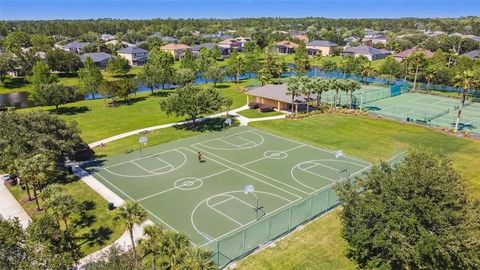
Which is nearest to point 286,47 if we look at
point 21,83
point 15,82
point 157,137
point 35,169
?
point 21,83

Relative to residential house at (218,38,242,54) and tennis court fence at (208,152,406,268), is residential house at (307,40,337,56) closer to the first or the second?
residential house at (218,38,242,54)

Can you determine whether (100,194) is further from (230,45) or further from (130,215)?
(230,45)

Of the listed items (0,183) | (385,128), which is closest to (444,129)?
(385,128)

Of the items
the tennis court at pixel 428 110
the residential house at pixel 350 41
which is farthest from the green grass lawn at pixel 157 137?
the residential house at pixel 350 41

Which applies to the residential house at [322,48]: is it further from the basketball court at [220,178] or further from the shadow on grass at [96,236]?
the shadow on grass at [96,236]

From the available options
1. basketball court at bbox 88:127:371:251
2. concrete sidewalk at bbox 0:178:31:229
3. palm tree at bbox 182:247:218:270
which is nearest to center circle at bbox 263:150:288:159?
basketball court at bbox 88:127:371:251
